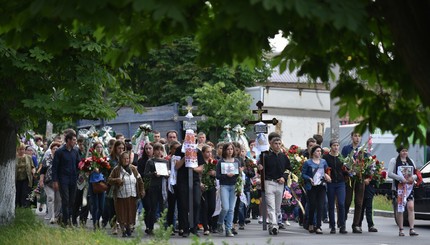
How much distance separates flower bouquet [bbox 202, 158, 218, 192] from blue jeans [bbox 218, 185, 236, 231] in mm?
662

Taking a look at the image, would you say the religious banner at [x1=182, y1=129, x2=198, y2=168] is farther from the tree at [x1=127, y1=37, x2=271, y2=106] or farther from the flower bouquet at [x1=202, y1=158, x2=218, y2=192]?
the tree at [x1=127, y1=37, x2=271, y2=106]

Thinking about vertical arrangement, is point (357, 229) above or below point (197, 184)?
below

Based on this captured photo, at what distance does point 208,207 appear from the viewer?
21.4 metres

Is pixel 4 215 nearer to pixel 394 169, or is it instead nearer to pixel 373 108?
pixel 394 169

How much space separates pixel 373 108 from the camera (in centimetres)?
838

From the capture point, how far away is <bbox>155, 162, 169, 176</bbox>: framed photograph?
20250 millimetres

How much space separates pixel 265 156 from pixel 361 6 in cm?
1462

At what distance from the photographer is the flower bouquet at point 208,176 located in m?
21.2

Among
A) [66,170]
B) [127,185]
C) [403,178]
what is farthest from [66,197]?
[403,178]

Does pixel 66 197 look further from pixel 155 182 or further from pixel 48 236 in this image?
pixel 48 236

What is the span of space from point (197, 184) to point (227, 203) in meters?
0.67

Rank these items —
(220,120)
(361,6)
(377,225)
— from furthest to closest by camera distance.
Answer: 1. (220,120)
2. (377,225)
3. (361,6)

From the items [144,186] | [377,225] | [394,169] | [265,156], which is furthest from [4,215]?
[377,225]

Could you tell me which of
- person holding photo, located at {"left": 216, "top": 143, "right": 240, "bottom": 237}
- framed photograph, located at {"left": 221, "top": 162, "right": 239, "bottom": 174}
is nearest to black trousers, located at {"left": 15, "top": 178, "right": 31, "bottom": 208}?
person holding photo, located at {"left": 216, "top": 143, "right": 240, "bottom": 237}
